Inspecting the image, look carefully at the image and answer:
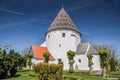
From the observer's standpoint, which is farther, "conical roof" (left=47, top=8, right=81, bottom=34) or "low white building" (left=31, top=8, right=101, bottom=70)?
"conical roof" (left=47, top=8, right=81, bottom=34)

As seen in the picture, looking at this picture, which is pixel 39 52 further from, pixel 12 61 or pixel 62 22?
pixel 12 61

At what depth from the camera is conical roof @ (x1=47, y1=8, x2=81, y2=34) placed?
51.6m

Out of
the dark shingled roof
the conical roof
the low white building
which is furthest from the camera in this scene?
the conical roof

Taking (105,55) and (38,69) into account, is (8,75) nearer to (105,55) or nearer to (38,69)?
(38,69)

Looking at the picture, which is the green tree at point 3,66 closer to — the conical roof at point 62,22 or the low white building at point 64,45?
the low white building at point 64,45

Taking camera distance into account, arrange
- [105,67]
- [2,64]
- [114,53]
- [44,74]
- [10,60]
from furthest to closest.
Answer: [114,53] → [105,67] → [10,60] → [2,64] → [44,74]

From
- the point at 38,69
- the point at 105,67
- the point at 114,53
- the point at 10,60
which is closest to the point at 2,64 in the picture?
the point at 10,60

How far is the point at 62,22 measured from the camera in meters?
52.3

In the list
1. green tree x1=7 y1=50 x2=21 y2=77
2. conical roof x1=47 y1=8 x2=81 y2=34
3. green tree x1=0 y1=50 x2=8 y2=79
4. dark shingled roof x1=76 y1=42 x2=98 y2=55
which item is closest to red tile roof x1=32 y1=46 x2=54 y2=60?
conical roof x1=47 y1=8 x2=81 y2=34

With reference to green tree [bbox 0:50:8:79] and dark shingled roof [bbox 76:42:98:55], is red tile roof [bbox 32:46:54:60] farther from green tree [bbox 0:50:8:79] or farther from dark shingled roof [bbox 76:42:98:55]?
green tree [bbox 0:50:8:79]

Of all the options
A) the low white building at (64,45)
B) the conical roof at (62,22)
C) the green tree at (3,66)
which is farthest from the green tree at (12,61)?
the conical roof at (62,22)

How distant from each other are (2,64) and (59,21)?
1162 inches

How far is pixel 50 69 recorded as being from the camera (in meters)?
18.0

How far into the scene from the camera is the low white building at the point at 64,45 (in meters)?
49.1
